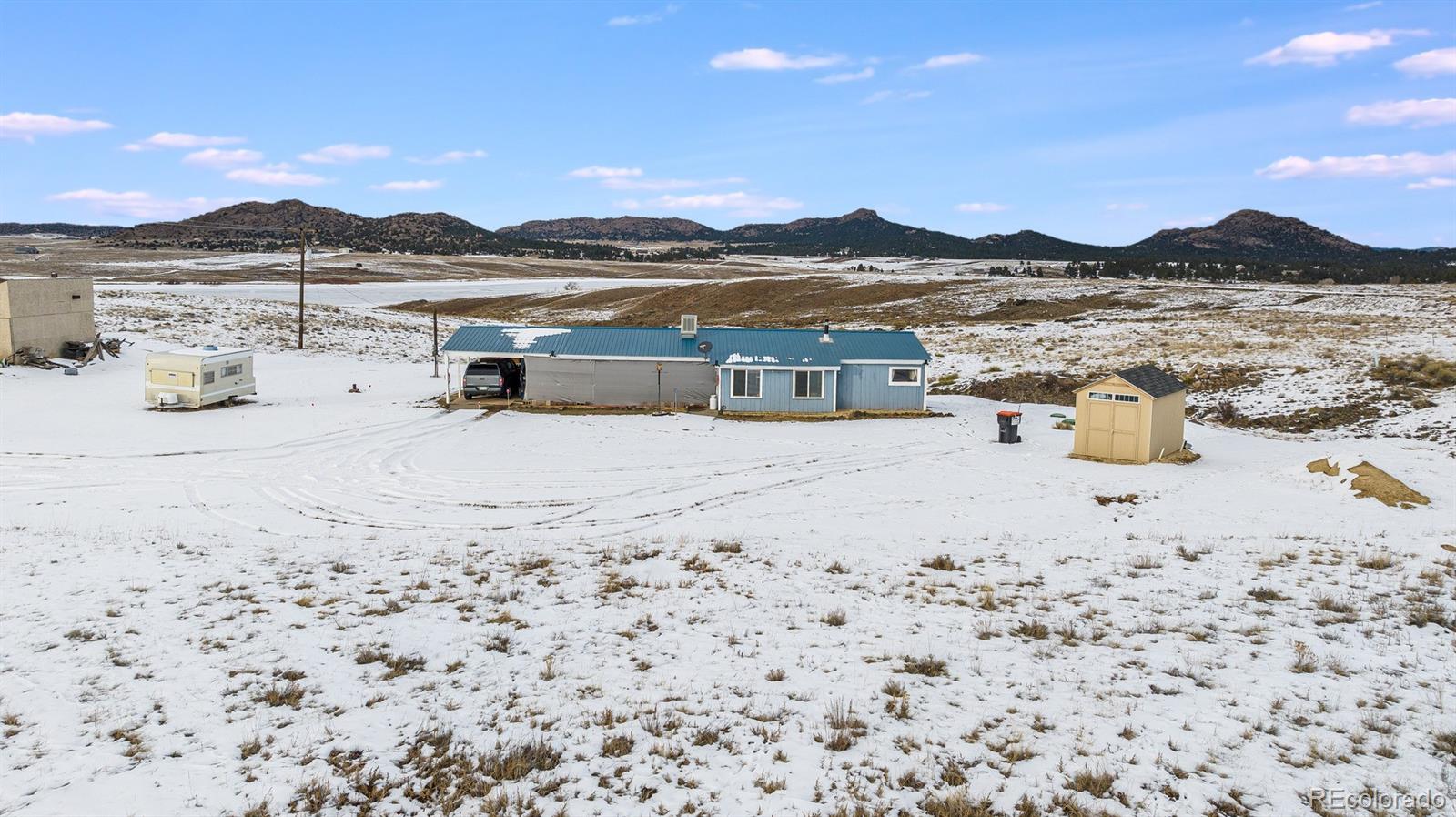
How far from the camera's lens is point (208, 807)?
6613 millimetres

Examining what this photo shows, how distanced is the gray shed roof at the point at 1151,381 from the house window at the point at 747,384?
43.6ft

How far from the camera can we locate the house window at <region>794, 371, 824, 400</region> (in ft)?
108

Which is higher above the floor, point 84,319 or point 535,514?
point 84,319

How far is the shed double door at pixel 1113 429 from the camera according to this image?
24312mm

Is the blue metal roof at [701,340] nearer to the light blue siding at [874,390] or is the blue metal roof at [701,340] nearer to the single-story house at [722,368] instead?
the single-story house at [722,368]

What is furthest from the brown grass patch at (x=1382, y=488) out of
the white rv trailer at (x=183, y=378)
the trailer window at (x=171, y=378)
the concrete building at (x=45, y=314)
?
the concrete building at (x=45, y=314)

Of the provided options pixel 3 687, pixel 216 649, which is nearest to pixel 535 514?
pixel 216 649

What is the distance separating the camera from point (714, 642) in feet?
33.7

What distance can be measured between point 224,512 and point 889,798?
16.4 meters

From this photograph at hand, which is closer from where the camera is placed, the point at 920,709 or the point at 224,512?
the point at 920,709

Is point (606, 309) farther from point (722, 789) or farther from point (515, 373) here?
point (722, 789)

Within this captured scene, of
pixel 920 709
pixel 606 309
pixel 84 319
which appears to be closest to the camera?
pixel 920 709

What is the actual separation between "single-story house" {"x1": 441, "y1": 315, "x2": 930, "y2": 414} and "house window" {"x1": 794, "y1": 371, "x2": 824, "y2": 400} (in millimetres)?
36

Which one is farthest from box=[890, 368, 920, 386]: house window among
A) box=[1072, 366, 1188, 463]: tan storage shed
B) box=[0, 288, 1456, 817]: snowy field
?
box=[0, 288, 1456, 817]: snowy field
